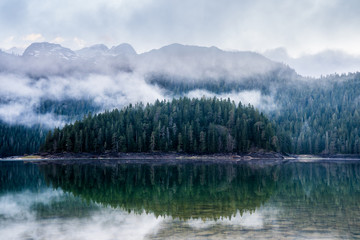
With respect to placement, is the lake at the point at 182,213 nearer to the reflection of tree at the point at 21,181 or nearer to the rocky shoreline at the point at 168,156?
the reflection of tree at the point at 21,181

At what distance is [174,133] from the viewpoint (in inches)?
5999

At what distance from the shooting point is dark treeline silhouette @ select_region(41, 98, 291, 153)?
475 feet

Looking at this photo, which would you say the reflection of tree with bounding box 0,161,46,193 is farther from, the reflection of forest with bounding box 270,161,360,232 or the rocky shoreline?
the rocky shoreline

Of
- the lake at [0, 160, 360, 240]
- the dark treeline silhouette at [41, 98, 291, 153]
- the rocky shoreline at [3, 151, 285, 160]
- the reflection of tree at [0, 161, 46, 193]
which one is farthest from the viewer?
the dark treeline silhouette at [41, 98, 291, 153]

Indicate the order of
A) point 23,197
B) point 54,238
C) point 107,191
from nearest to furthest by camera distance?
1. point 54,238
2. point 23,197
3. point 107,191

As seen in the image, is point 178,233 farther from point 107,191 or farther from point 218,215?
point 107,191

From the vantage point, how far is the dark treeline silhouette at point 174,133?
14488 cm

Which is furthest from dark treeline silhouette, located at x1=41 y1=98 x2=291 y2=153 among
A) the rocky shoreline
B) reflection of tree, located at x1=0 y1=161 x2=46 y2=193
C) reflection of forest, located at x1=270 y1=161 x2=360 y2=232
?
reflection of forest, located at x1=270 y1=161 x2=360 y2=232

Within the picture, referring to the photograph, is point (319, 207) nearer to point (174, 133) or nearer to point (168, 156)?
point (168, 156)

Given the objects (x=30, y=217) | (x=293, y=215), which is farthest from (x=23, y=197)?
(x=293, y=215)

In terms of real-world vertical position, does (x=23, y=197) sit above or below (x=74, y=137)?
below

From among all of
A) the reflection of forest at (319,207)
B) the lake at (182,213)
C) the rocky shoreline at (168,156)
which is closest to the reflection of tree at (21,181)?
the lake at (182,213)

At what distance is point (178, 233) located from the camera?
1634cm

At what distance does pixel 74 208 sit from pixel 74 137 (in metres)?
134
